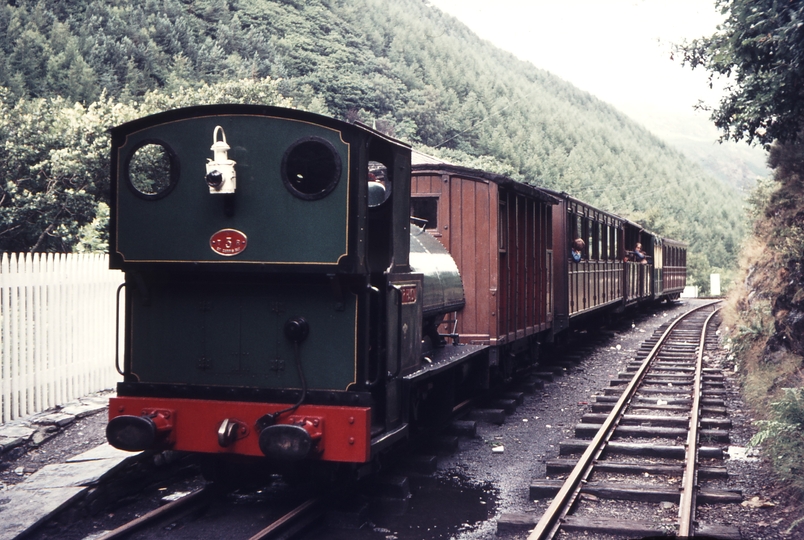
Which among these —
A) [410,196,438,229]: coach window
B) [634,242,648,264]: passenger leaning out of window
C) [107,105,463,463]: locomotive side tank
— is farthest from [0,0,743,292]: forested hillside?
[634,242,648,264]: passenger leaning out of window

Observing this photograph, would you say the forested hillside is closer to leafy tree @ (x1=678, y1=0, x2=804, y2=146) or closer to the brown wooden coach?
Result: the brown wooden coach

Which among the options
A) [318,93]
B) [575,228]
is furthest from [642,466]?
[318,93]

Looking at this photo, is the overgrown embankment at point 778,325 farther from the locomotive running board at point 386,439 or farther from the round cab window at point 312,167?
the round cab window at point 312,167

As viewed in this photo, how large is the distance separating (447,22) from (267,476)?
427 ft

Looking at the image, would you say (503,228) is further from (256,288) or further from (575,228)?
(575,228)

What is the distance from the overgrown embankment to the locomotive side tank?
365 cm

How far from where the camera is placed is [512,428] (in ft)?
28.6

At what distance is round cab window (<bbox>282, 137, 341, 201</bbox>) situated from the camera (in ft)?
16.0

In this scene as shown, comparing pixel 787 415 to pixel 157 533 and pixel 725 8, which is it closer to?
pixel 725 8

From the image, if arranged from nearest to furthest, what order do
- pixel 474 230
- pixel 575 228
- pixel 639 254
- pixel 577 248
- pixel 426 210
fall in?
pixel 474 230 < pixel 426 210 < pixel 577 248 < pixel 575 228 < pixel 639 254

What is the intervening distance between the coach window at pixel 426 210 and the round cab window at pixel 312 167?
3.85m

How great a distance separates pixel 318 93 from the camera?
62.4 metres

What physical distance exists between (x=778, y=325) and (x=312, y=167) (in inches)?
354

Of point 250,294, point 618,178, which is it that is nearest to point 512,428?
point 250,294
